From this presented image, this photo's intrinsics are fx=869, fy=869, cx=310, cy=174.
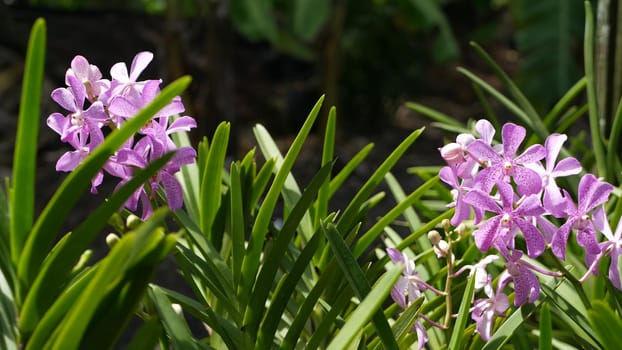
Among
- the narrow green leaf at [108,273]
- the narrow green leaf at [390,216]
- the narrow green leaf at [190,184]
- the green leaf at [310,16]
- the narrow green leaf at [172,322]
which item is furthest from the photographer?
the green leaf at [310,16]

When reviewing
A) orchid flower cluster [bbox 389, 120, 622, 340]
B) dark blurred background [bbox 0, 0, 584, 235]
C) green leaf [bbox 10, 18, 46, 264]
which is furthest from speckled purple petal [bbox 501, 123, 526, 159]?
dark blurred background [bbox 0, 0, 584, 235]

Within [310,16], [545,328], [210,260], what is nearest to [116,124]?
[210,260]

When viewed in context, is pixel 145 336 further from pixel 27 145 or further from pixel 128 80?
pixel 128 80

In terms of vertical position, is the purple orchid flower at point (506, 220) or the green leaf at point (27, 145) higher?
the green leaf at point (27, 145)

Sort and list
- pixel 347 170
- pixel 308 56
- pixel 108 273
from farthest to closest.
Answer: pixel 308 56, pixel 347 170, pixel 108 273

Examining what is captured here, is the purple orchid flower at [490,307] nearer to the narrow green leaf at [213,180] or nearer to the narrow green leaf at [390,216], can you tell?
the narrow green leaf at [390,216]

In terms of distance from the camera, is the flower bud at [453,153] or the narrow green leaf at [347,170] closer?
the flower bud at [453,153]

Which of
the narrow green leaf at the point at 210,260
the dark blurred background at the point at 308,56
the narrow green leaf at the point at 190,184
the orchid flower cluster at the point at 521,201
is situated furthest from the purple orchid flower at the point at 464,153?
the dark blurred background at the point at 308,56

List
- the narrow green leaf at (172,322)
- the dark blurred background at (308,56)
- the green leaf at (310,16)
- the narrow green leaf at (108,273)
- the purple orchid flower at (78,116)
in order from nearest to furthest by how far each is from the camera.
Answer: the narrow green leaf at (108,273), the narrow green leaf at (172,322), the purple orchid flower at (78,116), the green leaf at (310,16), the dark blurred background at (308,56)

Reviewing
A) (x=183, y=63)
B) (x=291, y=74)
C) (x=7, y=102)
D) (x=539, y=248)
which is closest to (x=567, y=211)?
(x=539, y=248)
